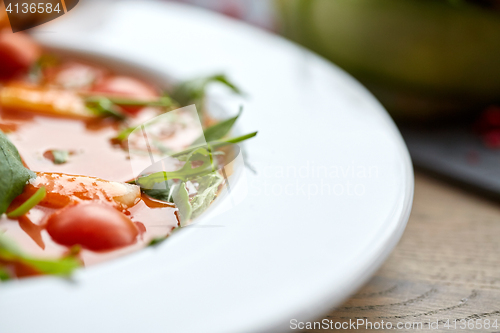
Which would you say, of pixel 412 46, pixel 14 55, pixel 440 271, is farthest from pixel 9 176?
pixel 412 46

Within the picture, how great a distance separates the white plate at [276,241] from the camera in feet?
2.02

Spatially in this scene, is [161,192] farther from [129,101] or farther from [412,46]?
[412,46]

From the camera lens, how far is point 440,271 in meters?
0.98

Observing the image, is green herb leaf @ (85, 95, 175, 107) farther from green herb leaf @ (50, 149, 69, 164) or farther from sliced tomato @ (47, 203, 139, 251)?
sliced tomato @ (47, 203, 139, 251)

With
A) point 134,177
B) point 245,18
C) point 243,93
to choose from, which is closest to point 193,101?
point 243,93

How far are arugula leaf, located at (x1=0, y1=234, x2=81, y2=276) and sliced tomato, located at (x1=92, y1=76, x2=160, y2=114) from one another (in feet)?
2.15

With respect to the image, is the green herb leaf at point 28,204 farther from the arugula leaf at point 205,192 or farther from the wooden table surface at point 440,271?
the wooden table surface at point 440,271

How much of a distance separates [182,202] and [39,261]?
302 mm

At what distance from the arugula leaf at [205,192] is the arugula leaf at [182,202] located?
14 millimetres

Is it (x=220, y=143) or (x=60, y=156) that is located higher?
(x=220, y=143)

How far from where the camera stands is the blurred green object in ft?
4.27

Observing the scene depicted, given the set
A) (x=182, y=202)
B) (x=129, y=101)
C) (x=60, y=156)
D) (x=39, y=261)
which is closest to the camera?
(x=39, y=261)

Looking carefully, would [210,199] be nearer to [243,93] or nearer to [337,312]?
[337,312]

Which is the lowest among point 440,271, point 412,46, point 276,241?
point 440,271
